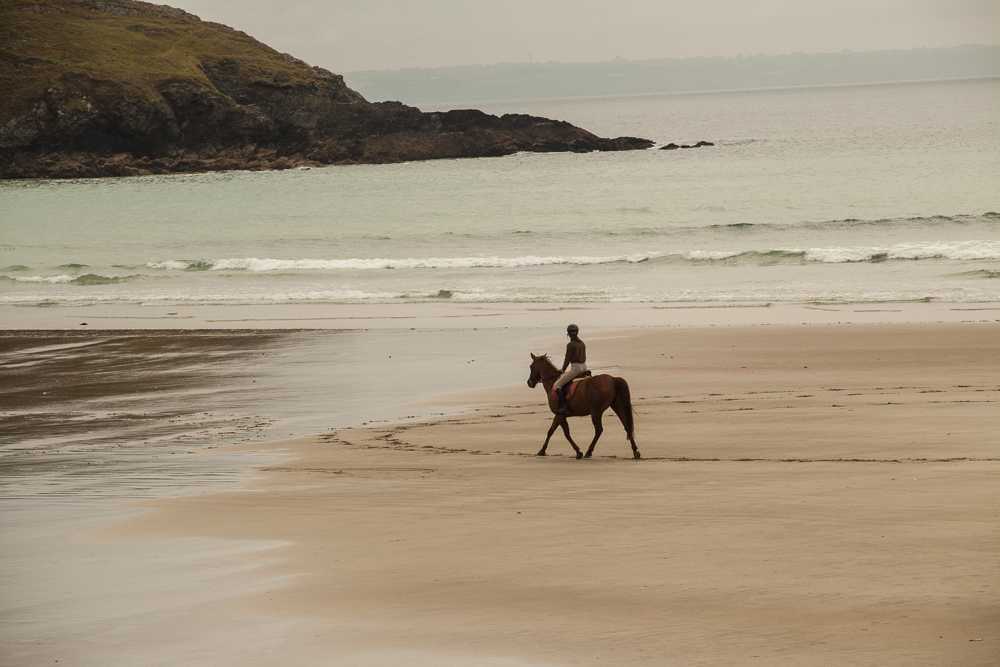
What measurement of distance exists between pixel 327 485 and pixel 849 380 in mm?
8473

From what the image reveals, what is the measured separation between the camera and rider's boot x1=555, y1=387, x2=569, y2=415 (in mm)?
9992

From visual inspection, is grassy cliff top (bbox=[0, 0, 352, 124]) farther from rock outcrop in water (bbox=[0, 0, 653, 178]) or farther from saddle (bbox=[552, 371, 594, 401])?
saddle (bbox=[552, 371, 594, 401])

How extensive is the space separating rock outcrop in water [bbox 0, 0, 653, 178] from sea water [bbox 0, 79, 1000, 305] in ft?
40.3

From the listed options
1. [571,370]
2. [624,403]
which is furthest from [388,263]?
[624,403]

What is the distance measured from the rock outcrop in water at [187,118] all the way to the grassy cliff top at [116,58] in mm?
200

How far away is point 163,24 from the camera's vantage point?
119375 millimetres

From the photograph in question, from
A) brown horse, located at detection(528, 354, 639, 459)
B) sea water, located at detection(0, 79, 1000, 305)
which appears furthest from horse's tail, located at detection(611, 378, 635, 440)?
sea water, located at detection(0, 79, 1000, 305)

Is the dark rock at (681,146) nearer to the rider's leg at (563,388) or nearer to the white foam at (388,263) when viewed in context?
the white foam at (388,263)

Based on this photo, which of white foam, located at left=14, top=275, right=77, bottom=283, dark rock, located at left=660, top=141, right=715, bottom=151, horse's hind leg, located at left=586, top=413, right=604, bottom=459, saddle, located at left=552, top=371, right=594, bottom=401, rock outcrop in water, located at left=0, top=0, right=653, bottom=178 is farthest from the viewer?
dark rock, located at left=660, top=141, right=715, bottom=151

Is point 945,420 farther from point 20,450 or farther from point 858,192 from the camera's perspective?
point 858,192

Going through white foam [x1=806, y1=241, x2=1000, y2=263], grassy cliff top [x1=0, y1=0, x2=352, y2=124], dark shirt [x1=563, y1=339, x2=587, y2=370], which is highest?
grassy cliff top [x1=0, y1=0, x2=352, y2=124]

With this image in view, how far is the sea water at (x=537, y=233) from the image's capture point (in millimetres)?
26188

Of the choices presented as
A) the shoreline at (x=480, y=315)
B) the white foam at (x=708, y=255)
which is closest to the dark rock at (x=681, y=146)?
the white foam at (x=708, y=255)

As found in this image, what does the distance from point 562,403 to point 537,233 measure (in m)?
28.9
